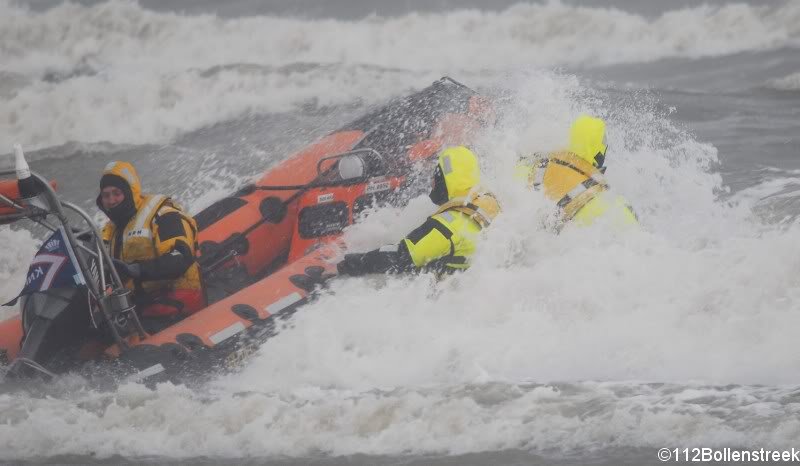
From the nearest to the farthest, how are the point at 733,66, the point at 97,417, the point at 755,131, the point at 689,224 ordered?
the point at 97,417 < the point at 689,224 < the point at 755,131 < the point at 733,66

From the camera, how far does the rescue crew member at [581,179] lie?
203 inches

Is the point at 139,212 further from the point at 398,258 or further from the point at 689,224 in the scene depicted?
the point at 689,224

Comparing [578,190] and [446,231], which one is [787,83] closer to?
[578,190]

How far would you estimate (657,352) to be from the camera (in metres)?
4.25

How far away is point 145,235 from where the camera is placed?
5.01 meters

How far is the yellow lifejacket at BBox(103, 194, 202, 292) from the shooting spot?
197 inches

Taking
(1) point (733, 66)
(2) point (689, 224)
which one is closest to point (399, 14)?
(1) point (733, 66)

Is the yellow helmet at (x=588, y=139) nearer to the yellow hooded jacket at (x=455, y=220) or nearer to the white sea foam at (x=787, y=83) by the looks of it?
the yellow hooded jacket at (x=455, y=220)

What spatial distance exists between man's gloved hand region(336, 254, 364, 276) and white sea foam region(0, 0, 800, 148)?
20.2ft

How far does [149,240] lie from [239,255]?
0.95 meters

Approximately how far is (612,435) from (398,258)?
1600 millimetres

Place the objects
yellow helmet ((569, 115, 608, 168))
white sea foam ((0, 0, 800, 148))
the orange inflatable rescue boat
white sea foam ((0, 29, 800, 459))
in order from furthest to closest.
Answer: white sea foam ((0, 0, 800, 148)) < yellow helmet ((569, 115, 608, 168)) < the orange inflatable rescue boat < white sea foam ((0, 29, 800, 459))

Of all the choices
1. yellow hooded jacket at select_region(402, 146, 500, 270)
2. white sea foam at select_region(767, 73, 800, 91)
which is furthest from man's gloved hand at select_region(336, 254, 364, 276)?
white sea foam at select_region(767, 73, 800, 91)

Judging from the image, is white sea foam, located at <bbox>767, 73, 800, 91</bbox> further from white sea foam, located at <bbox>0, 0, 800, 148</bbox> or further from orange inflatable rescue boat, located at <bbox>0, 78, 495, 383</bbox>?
orange inflatable rescue boat, located at <bbox>0, 78, 495, 383</bbox>
